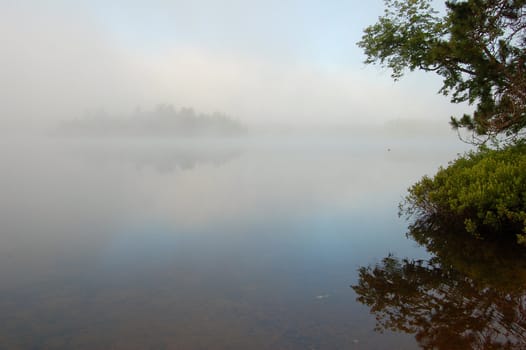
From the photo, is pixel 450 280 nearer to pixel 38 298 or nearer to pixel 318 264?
pixel 318 264

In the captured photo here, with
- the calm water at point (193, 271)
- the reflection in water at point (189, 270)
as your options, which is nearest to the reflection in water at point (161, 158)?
the calm water at point (193, 271)

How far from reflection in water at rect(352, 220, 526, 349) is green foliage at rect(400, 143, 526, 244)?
72cm

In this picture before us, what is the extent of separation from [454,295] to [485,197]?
485 centimetres

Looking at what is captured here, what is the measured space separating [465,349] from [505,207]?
688 centimetres

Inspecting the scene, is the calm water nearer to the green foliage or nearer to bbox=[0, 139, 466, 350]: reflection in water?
bbox=[0, 139, 466, 350]: reflection in water

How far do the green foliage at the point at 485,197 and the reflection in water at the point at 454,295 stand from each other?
72 centimetres

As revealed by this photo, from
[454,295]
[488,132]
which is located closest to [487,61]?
[488,132]

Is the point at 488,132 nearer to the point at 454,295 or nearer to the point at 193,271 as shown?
the point at 454,295

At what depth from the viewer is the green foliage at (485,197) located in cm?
1151

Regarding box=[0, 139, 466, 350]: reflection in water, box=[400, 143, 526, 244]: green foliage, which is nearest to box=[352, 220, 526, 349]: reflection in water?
box=[0, 139, 466, 350]: reflection in water

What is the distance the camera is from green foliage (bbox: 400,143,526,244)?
1151 centimetres

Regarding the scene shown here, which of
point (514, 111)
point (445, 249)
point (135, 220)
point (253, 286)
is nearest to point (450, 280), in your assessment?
point (445, 249)

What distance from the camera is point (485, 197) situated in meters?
11.9

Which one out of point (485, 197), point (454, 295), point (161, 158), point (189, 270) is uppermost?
point (485, 197)
